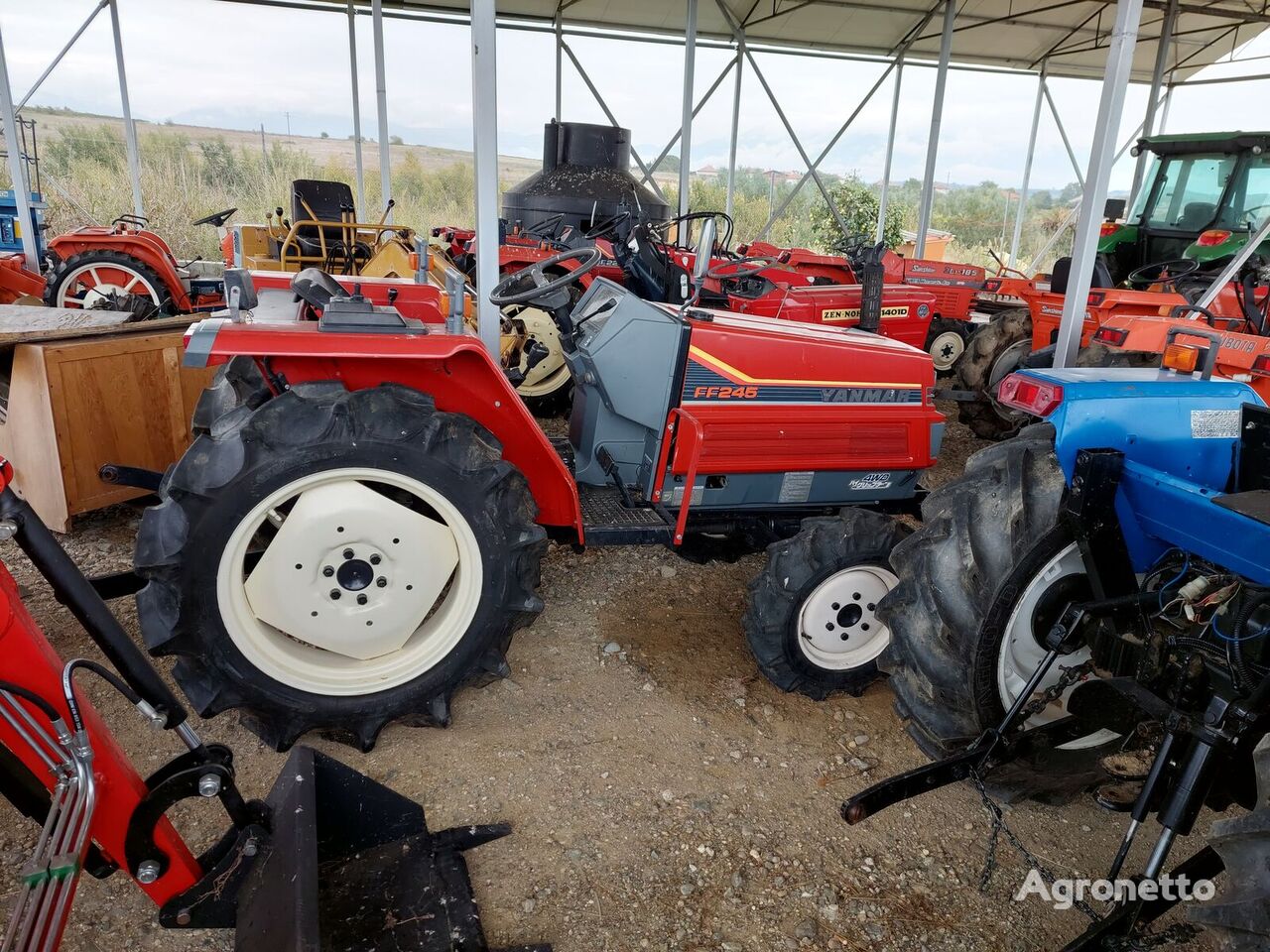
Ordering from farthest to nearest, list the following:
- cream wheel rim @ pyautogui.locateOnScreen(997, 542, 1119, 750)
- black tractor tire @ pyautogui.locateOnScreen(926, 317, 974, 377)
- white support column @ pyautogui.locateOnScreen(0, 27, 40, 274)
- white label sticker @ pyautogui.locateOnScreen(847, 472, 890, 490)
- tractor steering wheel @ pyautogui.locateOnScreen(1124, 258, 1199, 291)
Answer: black tractor tire @ pyautogui.locateOnScreen(926, 317, 974, 377) → white support column @ pyautogui.locateOnScreen(0, 27, 40, 274) → tractor steering wheel @ pyautogui.locateOnScreen(1124, 258, 1199, 291) → white label sticker @ pyautogui.locateOnScreen(847, 472, 890, 490) → cream wheel rim @ pyautogui.locateOnScreen(997, 542, 1119, 750)

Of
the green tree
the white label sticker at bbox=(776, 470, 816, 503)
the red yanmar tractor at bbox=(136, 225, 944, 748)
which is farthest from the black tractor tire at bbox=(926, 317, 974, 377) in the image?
the green tree

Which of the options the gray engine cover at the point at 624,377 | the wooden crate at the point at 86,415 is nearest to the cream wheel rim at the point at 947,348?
the gray engine cover at the point at 624,377

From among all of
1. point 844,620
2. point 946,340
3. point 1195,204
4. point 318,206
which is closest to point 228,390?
point 844,620

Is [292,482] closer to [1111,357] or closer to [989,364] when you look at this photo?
[1111,357]

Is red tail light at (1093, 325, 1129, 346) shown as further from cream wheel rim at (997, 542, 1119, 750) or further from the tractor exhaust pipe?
cream wheel rim at (997, 542, 1119, 750)

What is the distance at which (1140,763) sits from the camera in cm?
228

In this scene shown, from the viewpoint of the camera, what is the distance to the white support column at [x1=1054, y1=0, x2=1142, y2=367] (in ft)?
10.1

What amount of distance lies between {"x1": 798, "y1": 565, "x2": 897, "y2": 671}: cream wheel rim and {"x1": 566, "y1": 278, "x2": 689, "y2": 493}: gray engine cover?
68cm

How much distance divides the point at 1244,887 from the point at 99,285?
7436mm

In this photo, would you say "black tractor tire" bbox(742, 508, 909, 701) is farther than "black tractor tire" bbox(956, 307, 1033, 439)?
No

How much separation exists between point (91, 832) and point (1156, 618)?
80.1 inches

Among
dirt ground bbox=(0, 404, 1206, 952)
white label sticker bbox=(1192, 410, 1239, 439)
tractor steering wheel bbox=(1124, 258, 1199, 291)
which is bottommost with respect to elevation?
dirt ground bbox=(0, 404, 1206, 952)

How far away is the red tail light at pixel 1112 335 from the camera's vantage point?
4195mm

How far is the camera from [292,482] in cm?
208
